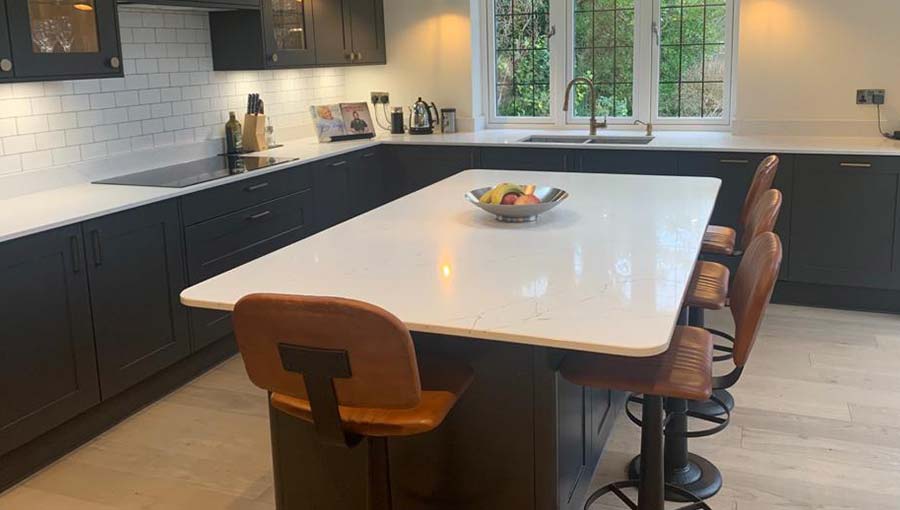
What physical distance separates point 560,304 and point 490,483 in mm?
569

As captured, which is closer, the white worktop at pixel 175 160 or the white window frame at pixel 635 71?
the white worktop at pixel 175 160

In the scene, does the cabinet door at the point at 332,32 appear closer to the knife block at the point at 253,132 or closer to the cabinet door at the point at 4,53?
the knife block at the point at 253,132

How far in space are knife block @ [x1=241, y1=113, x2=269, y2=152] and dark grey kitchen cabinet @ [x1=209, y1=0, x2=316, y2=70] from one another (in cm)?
32

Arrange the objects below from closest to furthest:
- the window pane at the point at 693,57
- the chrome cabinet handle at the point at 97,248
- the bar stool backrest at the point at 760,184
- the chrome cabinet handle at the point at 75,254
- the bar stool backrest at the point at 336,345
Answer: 1. the bar stool backrest at the point at 336,345
2. the chrome cabinet handle at the point at 75,254
3. the chrome cabinet handle at the point at 97,248
4. the bar stool backrest at the point at 760,184
5. the window pane at the point at 693,57

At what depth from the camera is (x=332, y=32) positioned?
17.7ft

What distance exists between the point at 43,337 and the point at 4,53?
105 centimetres

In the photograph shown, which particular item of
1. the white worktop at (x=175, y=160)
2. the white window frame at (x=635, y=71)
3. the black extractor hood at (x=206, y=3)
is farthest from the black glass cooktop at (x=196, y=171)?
the white window frame at (x=635, y=71)

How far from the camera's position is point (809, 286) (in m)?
4.72

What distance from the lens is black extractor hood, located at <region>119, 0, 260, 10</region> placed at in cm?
386

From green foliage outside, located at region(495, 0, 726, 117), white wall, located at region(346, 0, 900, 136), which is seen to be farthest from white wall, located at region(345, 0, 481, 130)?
white wall, located at region(346, 0, 900, 136)

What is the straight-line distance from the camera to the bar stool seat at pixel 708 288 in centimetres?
288

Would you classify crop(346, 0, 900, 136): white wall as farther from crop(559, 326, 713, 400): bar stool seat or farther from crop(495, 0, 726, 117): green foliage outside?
crop(559, 326, 713, 400): bar stool seat

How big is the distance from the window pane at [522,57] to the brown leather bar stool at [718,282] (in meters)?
2.81

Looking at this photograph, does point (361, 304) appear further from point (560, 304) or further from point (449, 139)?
point (449, 139)
